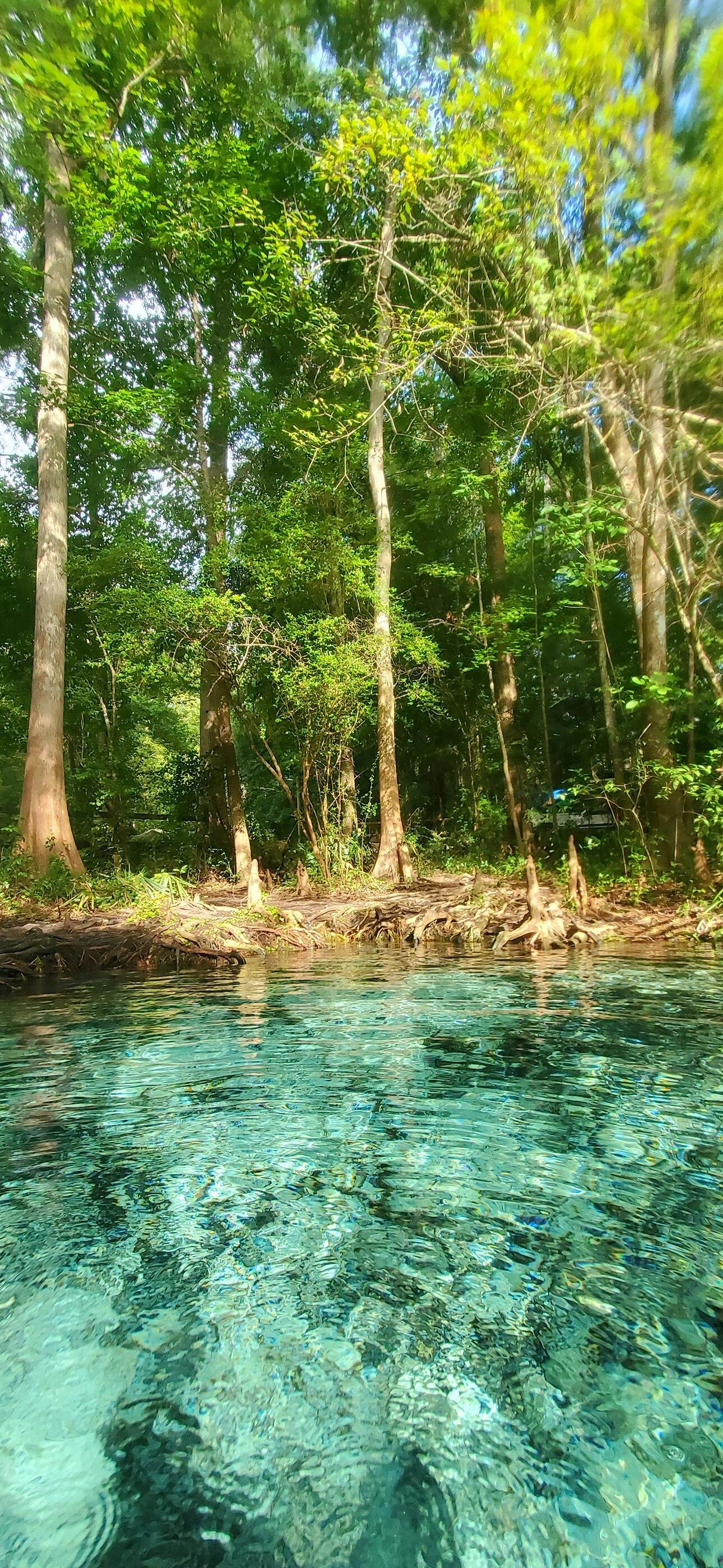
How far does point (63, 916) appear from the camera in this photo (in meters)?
9.88

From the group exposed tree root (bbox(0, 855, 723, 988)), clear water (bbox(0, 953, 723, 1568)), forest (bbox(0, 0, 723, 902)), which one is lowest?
clear water (bbox(0, 953, 723, 1568))

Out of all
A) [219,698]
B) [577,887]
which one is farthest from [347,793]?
[577,887]

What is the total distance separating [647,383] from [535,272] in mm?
1591

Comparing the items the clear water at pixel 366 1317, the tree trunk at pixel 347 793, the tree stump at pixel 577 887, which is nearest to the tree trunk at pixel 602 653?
the tree stump at pixel 577 887

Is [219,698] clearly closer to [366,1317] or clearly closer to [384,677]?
[384,677]

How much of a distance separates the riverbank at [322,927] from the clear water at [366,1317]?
185 inches

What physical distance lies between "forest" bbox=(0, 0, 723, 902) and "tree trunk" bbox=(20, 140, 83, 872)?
0.07 meters

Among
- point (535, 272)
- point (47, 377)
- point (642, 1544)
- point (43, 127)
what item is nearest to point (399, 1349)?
point (642, 1544)

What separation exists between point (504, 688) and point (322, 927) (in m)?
8.39

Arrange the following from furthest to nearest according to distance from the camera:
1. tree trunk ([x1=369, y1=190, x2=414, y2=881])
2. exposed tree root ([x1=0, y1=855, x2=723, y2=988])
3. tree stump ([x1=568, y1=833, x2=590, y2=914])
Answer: tree trunk ([x1=369, y1=190, x2=414, y2=881]) < tree stump ([x1=568, y1=833, x2=590, y2=914]) < exposed tree root ([x1=0, y1=855, x2=723, y2=988])

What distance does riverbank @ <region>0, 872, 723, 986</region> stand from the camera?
28.5 ft

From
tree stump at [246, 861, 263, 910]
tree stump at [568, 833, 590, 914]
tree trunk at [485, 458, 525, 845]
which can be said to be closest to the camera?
tree stump at [568, 833, 590, 914]

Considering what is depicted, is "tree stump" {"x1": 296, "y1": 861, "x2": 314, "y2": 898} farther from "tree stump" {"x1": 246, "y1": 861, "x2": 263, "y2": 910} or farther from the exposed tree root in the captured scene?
"tree stump" {"x1": 246, "y1": 861, "x2": 263, "y2": 910}

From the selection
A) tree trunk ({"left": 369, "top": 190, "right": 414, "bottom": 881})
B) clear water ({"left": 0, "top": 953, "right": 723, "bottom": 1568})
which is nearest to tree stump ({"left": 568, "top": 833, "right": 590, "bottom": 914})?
tree trunk ({"left": 369, "top": 190, "right": 414, "bottom": 881})
